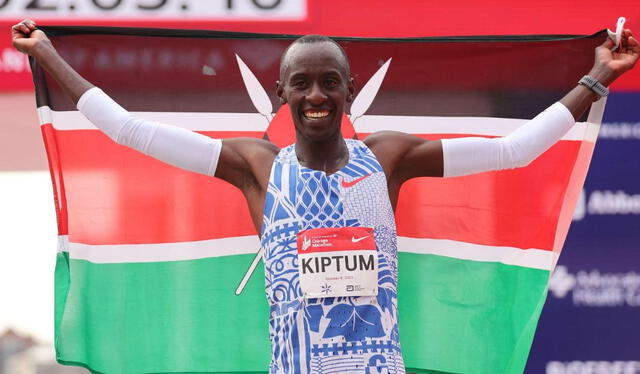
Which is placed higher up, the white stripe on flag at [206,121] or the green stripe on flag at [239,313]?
the white stripe on flag at [206,121]

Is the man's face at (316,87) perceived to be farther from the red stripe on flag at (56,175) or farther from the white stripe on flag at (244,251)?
the red stripe on flag at (56,175)

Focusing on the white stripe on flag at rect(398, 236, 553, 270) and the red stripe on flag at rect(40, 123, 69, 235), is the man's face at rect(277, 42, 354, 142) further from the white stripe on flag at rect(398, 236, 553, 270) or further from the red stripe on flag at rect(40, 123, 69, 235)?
the red stripe on flag at rect(40, 123, 69, 235)

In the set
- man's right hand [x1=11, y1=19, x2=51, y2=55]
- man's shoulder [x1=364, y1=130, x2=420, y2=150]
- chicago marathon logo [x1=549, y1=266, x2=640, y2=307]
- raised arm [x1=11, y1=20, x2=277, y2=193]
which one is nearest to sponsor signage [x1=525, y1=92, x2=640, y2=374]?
chicago marathon logo [x1=549, y1=266, x2=640, y2=307]

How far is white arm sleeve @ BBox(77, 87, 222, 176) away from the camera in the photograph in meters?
3.00

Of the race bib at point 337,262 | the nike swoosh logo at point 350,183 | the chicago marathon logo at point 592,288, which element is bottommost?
the chicago marathon logo at point 592,288

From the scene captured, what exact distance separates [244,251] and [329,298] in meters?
1.08

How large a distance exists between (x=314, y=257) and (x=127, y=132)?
0.69 m

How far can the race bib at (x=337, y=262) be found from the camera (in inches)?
112

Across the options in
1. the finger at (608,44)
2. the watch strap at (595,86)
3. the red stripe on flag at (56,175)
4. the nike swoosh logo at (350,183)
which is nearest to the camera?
the nike swoosh logo at (350,183)

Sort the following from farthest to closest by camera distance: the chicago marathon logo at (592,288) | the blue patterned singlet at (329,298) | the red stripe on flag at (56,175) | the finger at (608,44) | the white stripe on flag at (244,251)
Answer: the chicago marathon logo at (592,288) < the white stripe on flag at (244,251) < the red stripe on flag at (56,175) < the finger at (608,44) < the blue patterned singlet at (329,298)

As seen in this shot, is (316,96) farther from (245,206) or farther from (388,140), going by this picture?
(245,206)

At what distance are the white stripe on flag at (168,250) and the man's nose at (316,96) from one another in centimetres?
113

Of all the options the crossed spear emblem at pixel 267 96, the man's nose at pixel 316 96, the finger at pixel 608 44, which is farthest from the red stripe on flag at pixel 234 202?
the man's nose at pixel 316 96

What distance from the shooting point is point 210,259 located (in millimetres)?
3904
